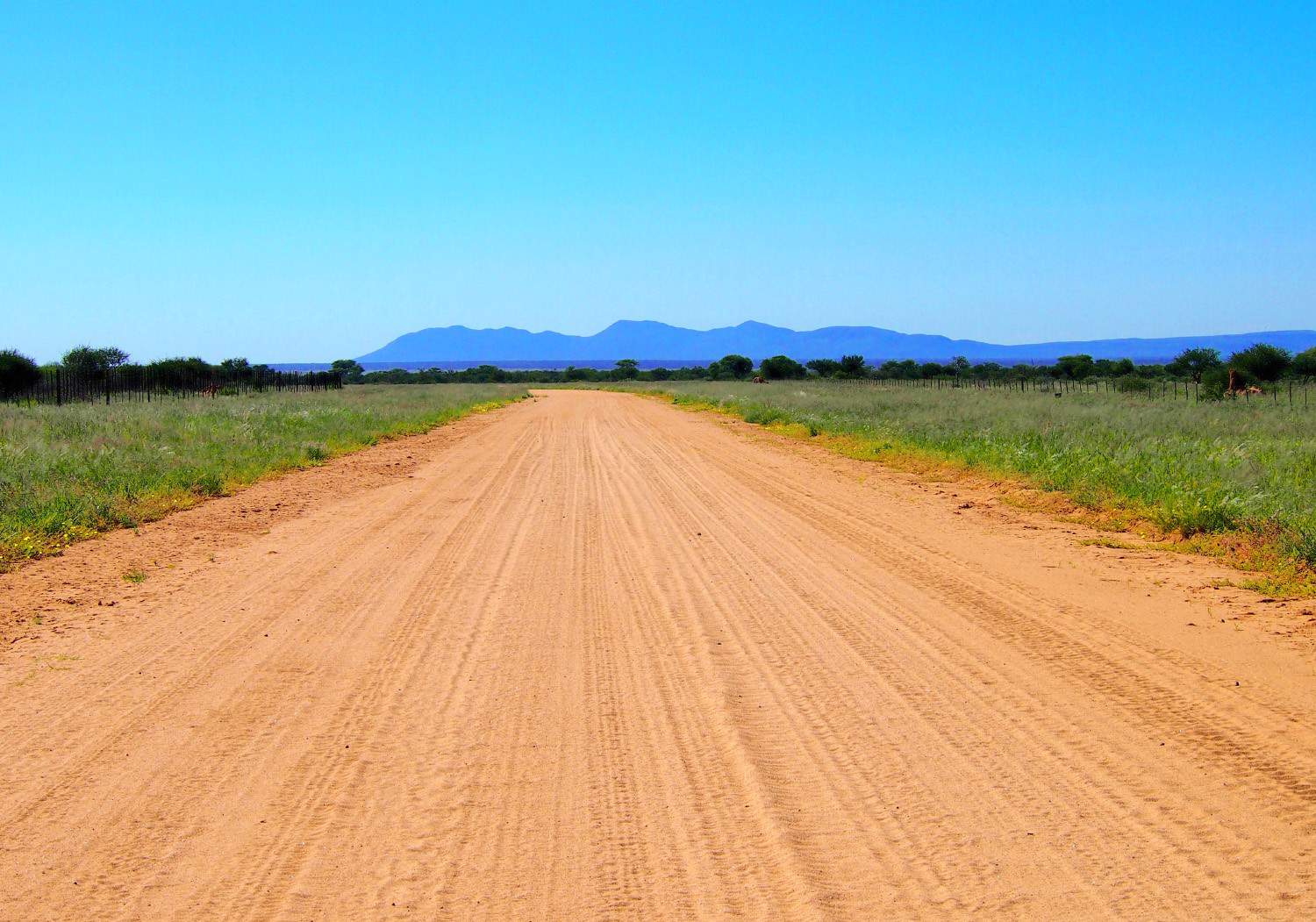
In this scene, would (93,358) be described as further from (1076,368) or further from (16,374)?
(1076,368)

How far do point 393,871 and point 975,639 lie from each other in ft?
14.4

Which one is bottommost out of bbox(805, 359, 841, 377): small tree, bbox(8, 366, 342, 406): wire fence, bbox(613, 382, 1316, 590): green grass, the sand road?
the sand road

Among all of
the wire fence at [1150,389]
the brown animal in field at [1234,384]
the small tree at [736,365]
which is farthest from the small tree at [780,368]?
the brown animal in field at [1234,384]

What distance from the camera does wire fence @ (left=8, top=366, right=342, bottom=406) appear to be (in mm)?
39875

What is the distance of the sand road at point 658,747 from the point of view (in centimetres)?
351

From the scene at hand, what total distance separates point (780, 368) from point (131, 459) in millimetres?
108114

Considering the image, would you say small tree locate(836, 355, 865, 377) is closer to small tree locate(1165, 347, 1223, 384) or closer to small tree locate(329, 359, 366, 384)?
small tree locate(1165, 347, 1223, 384)

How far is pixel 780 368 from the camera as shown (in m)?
120

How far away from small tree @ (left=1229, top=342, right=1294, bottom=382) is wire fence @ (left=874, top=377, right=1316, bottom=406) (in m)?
1.42

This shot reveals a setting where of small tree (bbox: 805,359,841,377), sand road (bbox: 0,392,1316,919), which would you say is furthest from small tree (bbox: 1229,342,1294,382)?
small tree (bbox: 805,359,841,377)

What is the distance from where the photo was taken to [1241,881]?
11.4ft

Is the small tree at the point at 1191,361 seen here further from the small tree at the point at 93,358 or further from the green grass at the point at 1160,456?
the small tree at the point at 93,358

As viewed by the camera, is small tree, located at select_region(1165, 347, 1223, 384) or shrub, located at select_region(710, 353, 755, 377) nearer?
small tree, located at select_region(1165, 347, 1223, 384)

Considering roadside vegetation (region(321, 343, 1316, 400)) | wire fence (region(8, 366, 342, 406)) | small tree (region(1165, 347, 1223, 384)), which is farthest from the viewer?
small tree (region(1165, 347, 1223, 384))
